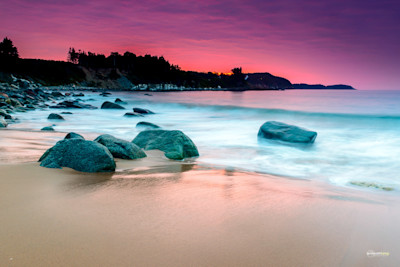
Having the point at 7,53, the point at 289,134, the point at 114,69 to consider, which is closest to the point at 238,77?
the point at 114,69

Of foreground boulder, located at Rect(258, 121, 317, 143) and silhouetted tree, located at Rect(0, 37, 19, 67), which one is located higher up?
silhouetted tree, located at Rect(0, 37, 19, 67)

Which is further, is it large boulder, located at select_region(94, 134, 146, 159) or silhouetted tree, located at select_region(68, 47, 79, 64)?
silhouetted tree, located at select_region(68, 47, 79, 64)

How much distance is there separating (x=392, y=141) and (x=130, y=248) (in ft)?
33.4

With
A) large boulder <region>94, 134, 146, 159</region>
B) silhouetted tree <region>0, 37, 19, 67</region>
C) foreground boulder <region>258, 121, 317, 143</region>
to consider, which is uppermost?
silhouetted tree <region>0, 37, 19, 67</region>

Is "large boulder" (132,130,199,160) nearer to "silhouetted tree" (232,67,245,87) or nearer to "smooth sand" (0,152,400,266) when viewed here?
"smooth sand" (0,152,400,266)

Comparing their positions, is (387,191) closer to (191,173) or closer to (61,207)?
(191,173)

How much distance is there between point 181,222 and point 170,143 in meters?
3.12

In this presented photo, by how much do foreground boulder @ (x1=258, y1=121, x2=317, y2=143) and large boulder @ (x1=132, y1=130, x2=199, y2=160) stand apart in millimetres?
3242

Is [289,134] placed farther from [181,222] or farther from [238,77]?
[238,77]

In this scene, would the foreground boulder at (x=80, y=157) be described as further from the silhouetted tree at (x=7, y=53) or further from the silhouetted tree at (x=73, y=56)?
the silhouetted tree at (x=73, y=56)

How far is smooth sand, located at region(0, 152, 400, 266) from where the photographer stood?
5.91ft

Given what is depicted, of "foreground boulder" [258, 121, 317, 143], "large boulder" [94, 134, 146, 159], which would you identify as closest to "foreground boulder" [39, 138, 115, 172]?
"large boulder" [94, 134, 146, 159]

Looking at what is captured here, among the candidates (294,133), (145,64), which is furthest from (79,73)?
(294,133)

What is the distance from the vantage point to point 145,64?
122875mm
